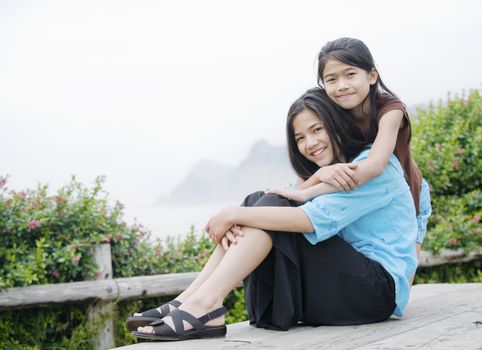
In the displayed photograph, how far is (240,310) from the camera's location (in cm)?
451

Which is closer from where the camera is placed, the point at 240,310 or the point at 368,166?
the point at 368,166

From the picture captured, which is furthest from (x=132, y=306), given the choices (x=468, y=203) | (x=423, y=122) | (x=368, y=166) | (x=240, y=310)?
(x=423, y=122)

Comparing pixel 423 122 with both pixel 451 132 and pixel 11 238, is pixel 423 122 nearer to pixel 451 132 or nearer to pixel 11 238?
pixel 451 132

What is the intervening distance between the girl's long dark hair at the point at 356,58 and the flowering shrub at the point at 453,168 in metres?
2.55

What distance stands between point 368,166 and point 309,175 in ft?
1.57

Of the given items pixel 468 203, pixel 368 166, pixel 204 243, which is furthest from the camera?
pixel 468 203

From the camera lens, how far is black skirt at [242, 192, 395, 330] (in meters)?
2.61

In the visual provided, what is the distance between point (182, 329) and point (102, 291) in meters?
1.60

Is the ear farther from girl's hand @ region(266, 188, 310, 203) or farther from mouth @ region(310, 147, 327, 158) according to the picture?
girl's hand @ region(266, 188, 310, 203)

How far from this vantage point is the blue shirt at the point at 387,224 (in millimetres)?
2723

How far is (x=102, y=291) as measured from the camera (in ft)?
13.0

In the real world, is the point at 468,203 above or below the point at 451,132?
below

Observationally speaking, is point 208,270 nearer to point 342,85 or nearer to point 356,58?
point 342,85

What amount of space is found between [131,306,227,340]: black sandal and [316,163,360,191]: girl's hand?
0.67 meters
